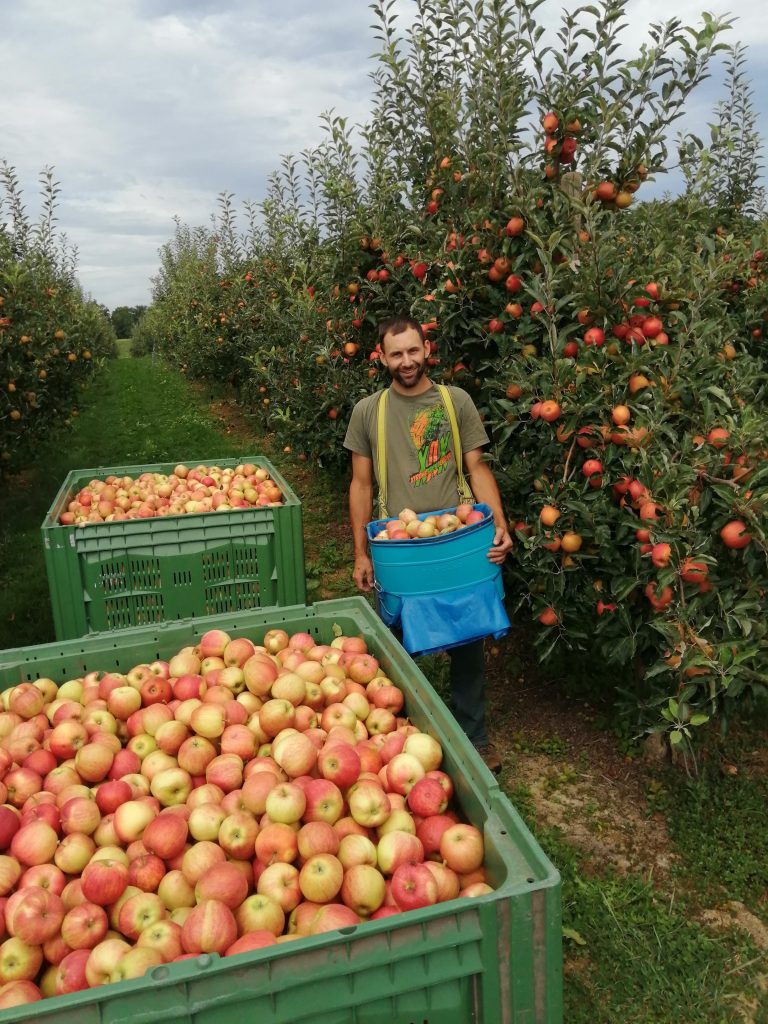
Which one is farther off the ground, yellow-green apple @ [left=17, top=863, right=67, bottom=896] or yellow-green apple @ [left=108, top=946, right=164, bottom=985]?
yellow-green apple @ [left=108, top=946, right=164, bottom=985]

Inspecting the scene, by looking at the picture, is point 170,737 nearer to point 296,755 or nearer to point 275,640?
point 296,755

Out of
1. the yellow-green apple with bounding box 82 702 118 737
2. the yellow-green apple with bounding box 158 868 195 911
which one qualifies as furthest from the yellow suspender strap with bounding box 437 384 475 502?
the yellow-green apple with bounding box 158 868 195 911

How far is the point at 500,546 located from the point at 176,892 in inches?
80.3

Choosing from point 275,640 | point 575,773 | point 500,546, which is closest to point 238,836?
point 275,640

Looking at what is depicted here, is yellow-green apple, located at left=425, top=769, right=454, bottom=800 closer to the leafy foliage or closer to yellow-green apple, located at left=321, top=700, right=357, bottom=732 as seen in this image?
yellow-green apple, located at left=321, top=700, right=357, bottom=732

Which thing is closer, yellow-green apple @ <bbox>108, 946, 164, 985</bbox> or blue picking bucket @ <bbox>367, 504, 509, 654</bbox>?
yellow-green apple @ <bbox>108, 946, 164, 985</bbox>

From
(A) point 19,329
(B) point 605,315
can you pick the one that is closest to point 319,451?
(A) point 19,329

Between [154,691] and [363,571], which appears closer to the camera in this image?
[154,691]

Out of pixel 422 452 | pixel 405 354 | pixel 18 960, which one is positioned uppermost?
pixel 405 354

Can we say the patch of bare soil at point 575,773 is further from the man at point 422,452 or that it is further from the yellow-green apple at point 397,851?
the yellow-green apple at point 397,851

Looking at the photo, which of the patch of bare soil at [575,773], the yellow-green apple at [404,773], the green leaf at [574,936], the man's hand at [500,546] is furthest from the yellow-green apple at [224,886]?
the patch of bare soil at [575,773]

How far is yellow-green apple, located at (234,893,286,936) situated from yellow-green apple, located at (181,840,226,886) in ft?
0.47

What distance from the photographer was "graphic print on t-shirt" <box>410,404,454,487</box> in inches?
136

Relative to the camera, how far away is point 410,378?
336cm
